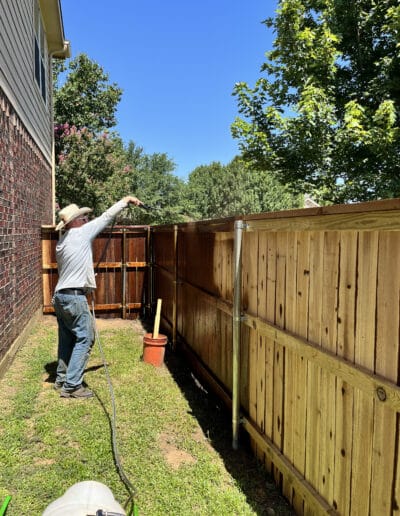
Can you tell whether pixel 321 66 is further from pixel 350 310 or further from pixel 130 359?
pixel 350 310

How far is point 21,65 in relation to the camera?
649 cm

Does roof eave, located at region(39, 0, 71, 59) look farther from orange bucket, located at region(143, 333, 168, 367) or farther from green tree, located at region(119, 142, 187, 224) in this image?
green tree, located at region(119, 142, 187, 224)

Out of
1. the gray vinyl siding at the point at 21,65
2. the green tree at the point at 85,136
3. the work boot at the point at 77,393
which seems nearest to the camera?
the work boot at the point at 77,393

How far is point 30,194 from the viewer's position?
7.05 m

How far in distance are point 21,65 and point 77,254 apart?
4.01m

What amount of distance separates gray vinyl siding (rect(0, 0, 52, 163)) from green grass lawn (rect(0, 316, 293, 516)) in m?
3.61

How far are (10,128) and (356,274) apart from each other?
4960mm

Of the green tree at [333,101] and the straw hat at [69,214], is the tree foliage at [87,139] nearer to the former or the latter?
the green tree at [333,101]

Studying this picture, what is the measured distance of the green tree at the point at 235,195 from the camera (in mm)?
32938

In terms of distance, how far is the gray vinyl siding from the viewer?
205 inches

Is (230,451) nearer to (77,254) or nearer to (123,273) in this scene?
(77,254)

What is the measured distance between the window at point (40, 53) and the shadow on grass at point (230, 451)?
7161 mm

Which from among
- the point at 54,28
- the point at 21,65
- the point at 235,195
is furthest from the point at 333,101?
the point at 235,195

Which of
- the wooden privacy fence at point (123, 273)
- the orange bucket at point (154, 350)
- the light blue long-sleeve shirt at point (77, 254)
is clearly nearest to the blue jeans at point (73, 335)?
the light blue long-sleeve shirt at point (77, 254)
